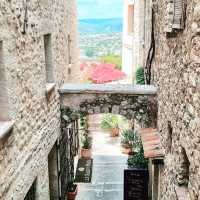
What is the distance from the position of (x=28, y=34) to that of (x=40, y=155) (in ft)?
7.85

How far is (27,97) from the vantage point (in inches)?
234

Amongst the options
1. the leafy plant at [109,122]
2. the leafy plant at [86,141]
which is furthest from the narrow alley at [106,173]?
the leafy plant at [109,122]

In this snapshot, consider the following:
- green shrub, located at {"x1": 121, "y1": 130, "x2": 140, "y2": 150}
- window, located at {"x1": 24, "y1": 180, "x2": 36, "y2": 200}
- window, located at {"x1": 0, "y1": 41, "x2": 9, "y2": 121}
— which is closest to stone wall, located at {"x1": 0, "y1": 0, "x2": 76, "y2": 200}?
window, located at {"x1": 0, "y1": 41, "x2": 9, "y2": 121}

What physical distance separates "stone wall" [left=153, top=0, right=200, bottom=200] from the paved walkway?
4328mm

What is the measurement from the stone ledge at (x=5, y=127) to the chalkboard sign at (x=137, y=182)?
4283 millimetres

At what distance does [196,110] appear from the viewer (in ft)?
13.1

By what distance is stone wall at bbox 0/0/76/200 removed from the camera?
196 inches

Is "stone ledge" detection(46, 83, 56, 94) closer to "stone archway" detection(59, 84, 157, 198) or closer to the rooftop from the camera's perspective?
"stone archway" detection(59, 84, 157, 198)

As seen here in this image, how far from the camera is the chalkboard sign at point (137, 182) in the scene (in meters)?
8.51

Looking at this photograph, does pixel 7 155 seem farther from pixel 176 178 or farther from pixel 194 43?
pixel 194 43

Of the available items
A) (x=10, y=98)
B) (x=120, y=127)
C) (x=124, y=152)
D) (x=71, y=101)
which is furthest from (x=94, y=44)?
(x=10, y=98)

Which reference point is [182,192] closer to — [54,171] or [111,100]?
[111,100]

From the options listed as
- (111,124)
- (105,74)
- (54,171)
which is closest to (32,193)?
(54,171)

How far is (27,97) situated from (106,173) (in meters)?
6.95
